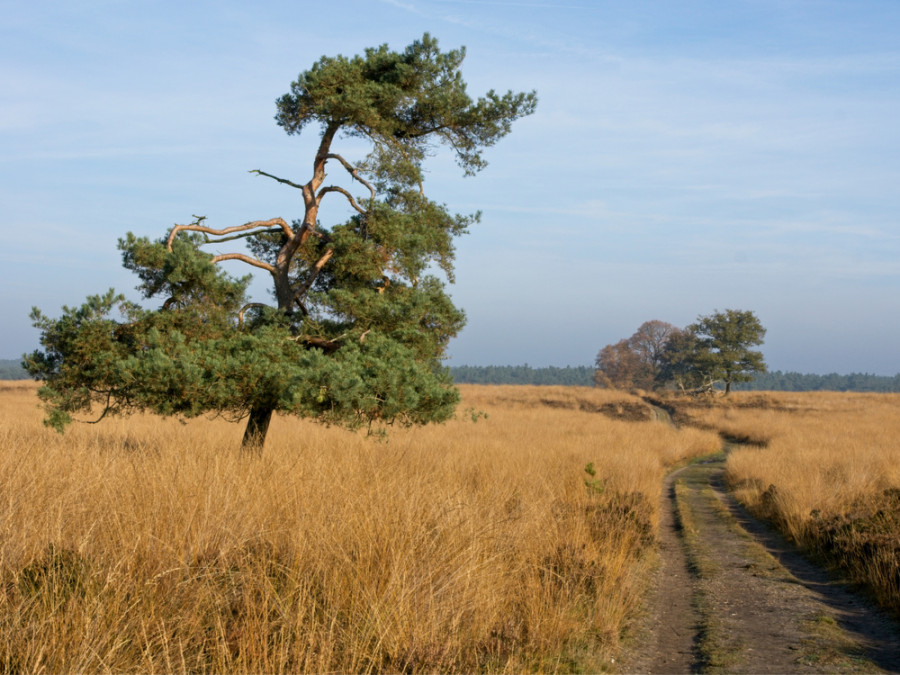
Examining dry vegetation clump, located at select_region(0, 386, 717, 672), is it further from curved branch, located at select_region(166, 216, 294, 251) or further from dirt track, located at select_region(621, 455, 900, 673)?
curved branch, located at select_region(166, 216, 294, 251)

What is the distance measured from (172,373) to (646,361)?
8277 centimetres

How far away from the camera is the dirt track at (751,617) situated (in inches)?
202

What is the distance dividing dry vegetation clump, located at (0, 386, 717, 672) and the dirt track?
1.29 feet

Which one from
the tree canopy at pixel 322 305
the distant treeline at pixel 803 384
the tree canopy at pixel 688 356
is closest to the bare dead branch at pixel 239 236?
the tree canopy at pixel 322 305

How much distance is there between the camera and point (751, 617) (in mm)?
6254

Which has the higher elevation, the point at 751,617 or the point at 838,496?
the point at 838,496

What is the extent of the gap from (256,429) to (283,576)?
5100 millimetres

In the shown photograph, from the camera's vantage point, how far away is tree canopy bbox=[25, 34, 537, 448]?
7562mm

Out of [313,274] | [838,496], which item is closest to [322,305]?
[313,274]

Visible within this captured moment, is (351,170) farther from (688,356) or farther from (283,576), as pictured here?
(688,356)

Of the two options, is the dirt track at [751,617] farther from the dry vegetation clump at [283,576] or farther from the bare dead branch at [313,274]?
the bare dead branch at [313,274]

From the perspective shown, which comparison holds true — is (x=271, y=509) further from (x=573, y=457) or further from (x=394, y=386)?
(x=573, y=457)

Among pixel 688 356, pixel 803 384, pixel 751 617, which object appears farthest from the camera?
pixel 803 384

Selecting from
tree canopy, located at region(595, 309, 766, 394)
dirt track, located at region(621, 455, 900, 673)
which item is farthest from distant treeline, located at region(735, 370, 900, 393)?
dirt track, located at region(621, 455, 900, 673)
